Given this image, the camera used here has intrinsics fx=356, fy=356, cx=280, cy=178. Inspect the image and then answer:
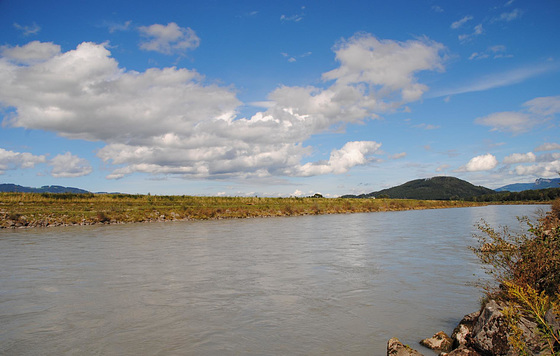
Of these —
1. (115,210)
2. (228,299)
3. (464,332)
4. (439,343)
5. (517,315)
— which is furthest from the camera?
(115,210)

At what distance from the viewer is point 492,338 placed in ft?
21.5

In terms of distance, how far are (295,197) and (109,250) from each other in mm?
68161

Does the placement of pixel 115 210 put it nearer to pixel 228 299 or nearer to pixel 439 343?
pixel 228 299

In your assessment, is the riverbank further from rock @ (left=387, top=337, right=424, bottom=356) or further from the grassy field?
the grassy field

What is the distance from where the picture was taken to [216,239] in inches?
1087

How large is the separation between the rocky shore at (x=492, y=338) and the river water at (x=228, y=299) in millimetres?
1166

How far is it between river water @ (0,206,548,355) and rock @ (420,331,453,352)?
596 mm

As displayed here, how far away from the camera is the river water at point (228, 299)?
8367 millimetres

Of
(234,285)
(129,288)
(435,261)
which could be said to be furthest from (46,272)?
(435,261)

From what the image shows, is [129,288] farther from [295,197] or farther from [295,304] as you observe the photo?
[295,197]

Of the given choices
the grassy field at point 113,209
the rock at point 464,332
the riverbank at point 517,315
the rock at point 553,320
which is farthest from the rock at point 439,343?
the grassy field at point 113,209

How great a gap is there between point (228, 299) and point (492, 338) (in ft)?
25.2

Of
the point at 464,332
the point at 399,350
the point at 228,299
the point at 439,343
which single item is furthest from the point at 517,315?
the point at 228,299

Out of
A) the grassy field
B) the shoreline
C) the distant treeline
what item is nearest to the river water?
the shoreline
